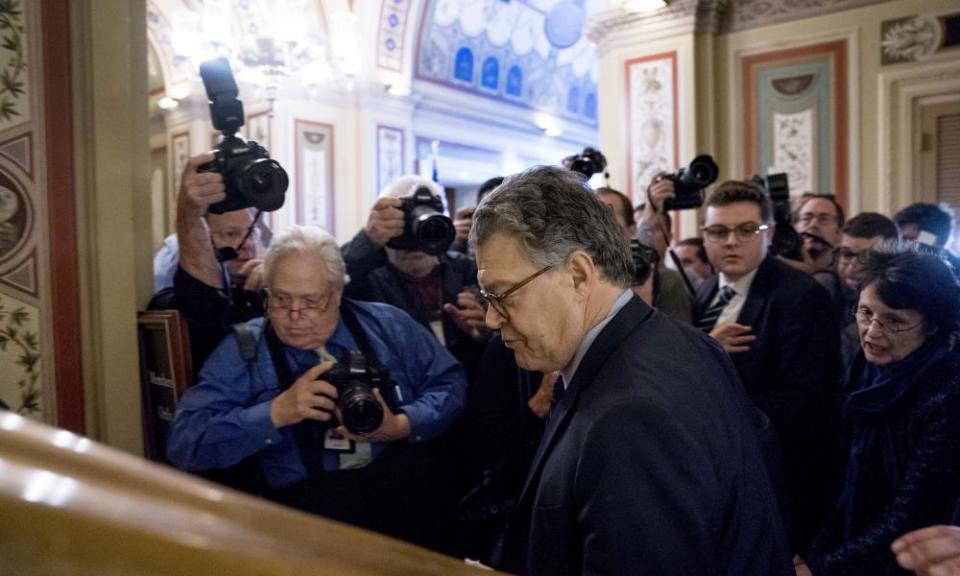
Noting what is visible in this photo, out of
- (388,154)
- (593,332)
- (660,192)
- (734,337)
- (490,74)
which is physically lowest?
(734,337)

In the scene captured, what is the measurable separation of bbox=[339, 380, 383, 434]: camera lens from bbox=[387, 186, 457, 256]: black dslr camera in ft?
2.23

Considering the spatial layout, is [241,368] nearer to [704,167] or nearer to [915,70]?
[704,167]

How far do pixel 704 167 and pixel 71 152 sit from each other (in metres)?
2.38

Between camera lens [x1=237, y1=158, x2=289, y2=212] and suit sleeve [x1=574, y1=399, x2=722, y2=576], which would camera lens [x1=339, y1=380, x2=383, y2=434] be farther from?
suit sleeve [x1=574, y1=399, x2=722, y2=576]

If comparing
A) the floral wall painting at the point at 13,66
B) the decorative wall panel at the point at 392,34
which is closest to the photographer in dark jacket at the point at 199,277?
the floral wall painting at the point at 13,66

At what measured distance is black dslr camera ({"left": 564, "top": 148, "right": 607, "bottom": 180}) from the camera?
288 cm

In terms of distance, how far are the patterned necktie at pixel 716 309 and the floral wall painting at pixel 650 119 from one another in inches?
133

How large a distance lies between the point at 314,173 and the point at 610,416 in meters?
8.39

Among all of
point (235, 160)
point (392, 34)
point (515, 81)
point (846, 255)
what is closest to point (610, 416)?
point (235, 160)

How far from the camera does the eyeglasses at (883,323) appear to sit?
198 cm

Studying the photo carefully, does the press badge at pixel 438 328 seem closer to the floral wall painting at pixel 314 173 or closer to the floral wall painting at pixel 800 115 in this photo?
the floral wall painting at pixel 800 115

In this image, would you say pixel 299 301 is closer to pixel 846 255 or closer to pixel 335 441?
pixel 335 441

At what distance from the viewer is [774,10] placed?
5.71 m

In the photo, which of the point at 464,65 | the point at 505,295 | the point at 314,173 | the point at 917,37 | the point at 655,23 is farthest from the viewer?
the point at 464,65
